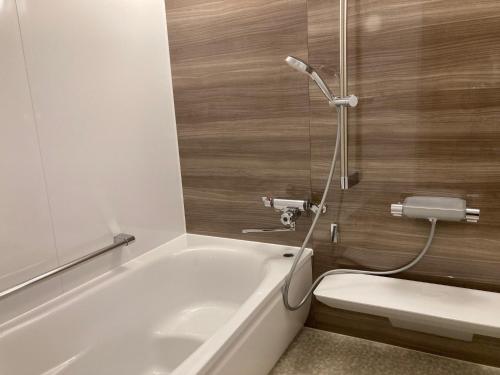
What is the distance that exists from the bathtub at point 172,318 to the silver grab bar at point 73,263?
0.13m

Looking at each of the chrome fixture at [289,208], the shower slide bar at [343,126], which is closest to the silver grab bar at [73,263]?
the chrome fixture at [289,208]

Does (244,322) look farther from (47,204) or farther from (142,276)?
(47,204)

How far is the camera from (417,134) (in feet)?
4.86

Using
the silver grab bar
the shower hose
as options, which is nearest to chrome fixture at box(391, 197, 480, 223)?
the shower hose

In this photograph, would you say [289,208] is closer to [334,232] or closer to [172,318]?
[334,232]

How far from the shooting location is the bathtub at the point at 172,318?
49.6 inches

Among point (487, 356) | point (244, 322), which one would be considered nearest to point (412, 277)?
point (487, 356)

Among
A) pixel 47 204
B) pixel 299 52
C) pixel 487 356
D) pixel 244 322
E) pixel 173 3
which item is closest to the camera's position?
pixel 244 322

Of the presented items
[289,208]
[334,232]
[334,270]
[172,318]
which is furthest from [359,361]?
[172,318]

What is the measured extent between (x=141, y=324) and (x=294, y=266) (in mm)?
748

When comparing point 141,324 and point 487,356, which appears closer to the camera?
point 487,356

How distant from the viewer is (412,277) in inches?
63.6

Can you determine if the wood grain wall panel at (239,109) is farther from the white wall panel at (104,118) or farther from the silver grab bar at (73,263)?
the silver grab bar at (73,263)

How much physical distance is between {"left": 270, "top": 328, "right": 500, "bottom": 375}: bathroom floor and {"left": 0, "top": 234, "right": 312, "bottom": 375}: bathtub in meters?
0.09
